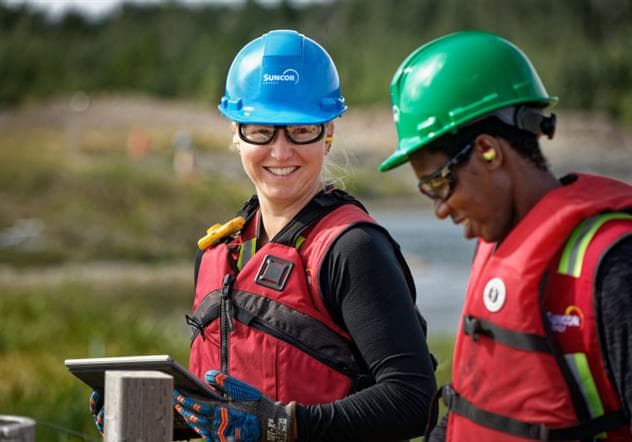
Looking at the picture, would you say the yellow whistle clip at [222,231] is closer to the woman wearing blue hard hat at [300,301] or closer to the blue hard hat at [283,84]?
the woman wearing blue hard hat at [300,301]

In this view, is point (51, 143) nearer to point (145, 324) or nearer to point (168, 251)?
point (168, 251)

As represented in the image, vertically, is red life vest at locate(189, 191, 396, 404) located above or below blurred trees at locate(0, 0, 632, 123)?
below

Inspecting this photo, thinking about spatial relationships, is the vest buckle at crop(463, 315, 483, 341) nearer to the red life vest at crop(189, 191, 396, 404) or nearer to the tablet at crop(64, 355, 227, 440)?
the red life vest at crop(189, 191, 396, 404)

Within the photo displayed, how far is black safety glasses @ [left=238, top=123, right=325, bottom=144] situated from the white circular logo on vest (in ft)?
2.68

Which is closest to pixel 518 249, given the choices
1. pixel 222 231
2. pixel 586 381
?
pixel 586 381

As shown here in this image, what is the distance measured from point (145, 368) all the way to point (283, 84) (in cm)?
87

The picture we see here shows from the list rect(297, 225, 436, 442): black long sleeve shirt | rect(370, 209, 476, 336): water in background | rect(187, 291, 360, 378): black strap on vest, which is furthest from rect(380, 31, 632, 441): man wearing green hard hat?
rect(370, 209, 476, 336): water in background

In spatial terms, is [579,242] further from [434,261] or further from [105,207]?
[434,261]

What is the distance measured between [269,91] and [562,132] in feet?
234

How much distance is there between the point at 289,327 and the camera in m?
2.99

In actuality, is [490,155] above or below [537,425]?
above

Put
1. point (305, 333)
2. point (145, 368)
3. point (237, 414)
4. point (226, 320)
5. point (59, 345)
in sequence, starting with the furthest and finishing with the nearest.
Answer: point (59, 345) < point (226, 320) < point (305, 333) < point (237, 414) < point (145, 368)

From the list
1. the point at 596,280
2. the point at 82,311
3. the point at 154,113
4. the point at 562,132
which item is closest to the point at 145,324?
the point at 82,311

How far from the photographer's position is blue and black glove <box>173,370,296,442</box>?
2844 mm
